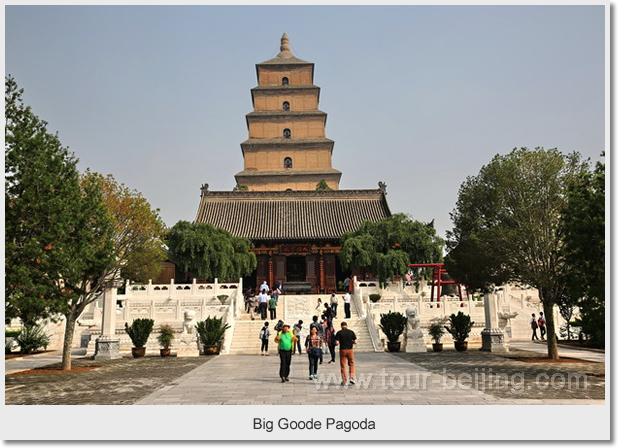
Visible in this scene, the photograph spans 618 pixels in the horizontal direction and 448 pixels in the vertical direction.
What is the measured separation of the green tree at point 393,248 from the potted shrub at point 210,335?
11.8 metres

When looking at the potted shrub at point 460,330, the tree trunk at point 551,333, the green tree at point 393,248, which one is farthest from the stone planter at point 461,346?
the green tree at point 393,248

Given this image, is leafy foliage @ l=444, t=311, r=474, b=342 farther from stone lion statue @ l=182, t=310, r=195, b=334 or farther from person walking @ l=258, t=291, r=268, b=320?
stone lion statue @ l=182, t=310, r=195, b=334

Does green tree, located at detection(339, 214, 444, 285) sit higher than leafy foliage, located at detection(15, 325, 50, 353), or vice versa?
green tree, located at detection(339, 214, 444, 285)

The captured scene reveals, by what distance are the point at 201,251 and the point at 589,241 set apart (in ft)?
67.6

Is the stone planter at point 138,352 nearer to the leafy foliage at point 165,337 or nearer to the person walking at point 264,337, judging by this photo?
the leafy foliage at point 165,337

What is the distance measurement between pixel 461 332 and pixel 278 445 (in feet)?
41.8

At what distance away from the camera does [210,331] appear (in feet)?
54.3

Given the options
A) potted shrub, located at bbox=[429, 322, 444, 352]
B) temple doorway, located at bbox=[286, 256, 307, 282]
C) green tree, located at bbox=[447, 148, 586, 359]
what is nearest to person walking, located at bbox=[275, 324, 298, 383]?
green tree, located at bbox=[447, 148, 586, 359]

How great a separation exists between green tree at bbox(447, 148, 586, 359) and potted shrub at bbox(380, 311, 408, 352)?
364cm

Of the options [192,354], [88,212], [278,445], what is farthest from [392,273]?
[278,445]

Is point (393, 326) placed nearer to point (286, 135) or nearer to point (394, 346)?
point (394, 346)

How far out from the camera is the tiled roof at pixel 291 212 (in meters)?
34.2

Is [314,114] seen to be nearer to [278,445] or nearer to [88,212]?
[88,212]

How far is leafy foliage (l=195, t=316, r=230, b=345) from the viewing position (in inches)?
651
